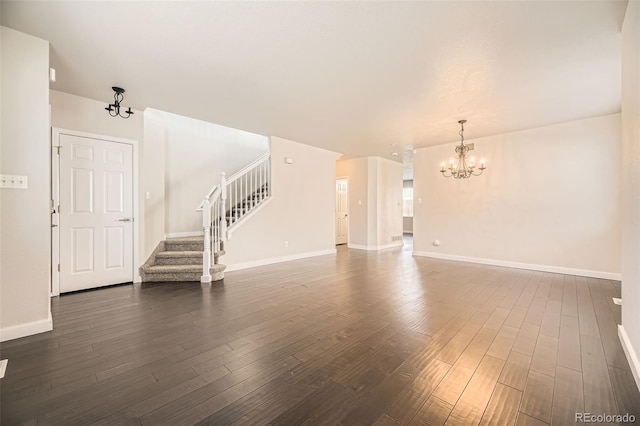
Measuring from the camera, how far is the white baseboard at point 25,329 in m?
2.28

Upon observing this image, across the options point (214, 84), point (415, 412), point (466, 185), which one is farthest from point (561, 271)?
point (214, 84)

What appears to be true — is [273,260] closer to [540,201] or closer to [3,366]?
[3,366]

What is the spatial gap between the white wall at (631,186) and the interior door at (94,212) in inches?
221

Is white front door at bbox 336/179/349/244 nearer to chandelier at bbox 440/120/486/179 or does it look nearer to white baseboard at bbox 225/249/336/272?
white baseboard at bbox 225/249/336/272

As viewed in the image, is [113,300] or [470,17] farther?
[113,300]

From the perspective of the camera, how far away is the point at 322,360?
6.36ft

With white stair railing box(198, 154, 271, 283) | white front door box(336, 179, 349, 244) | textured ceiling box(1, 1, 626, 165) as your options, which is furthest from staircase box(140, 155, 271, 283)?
white front door box(336, 179, 349, 244)

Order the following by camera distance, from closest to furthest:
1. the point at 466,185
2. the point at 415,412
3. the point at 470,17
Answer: the point at 415,412 < the point at 470,17 < the point at 466,185

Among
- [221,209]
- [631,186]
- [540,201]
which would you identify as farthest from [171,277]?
[540,201]

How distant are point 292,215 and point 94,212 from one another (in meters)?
3.46

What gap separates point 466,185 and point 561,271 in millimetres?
2314

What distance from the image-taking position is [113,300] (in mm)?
3299

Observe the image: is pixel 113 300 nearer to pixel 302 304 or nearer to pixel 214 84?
pixel 302 304

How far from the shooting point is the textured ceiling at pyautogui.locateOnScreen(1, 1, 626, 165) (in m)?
2.09
